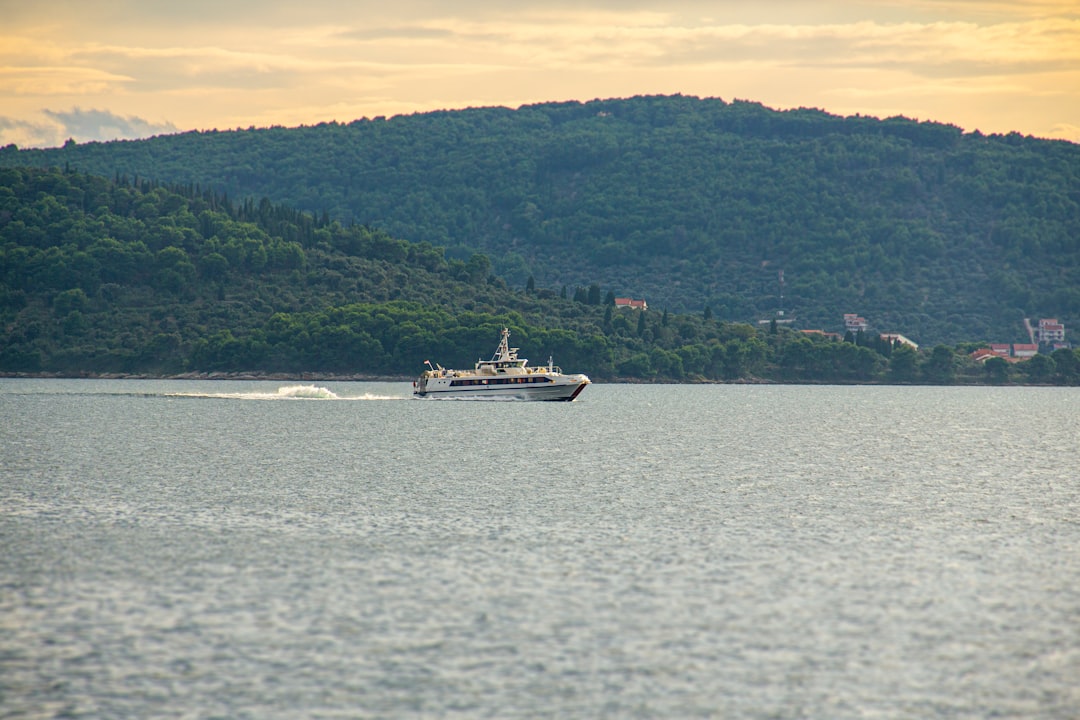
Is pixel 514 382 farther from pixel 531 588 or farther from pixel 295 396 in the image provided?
pixel 531 588

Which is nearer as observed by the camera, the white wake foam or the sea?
the sea

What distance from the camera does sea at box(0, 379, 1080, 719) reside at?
1134 inches

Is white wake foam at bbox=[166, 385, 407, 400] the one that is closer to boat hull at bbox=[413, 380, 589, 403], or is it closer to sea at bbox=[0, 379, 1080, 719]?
boat hull at bbox=[413, 380, 589, 403]

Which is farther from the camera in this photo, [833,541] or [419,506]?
[419,506]

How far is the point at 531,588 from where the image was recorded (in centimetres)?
3988

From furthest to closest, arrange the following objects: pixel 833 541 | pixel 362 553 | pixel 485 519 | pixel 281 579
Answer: pixel 485 519 < pixel 833 541 < pixel 362 553 < pixel 281 579

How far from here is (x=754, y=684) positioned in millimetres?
29625

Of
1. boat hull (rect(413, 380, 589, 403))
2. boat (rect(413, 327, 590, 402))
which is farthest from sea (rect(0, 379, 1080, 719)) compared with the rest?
boat hull (rect(413, 380, 589, 403))

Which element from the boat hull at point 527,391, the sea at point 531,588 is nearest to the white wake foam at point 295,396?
the boat hull at point 527,391

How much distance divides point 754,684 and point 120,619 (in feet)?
56.0

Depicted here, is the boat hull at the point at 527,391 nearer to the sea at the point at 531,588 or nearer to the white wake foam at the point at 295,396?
the white wake foam at the point at 295,396

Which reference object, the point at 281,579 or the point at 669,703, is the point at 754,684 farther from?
the point at 281,579

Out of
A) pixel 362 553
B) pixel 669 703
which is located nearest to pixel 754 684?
pixel 669 703

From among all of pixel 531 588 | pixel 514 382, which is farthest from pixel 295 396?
pixel 531 588
